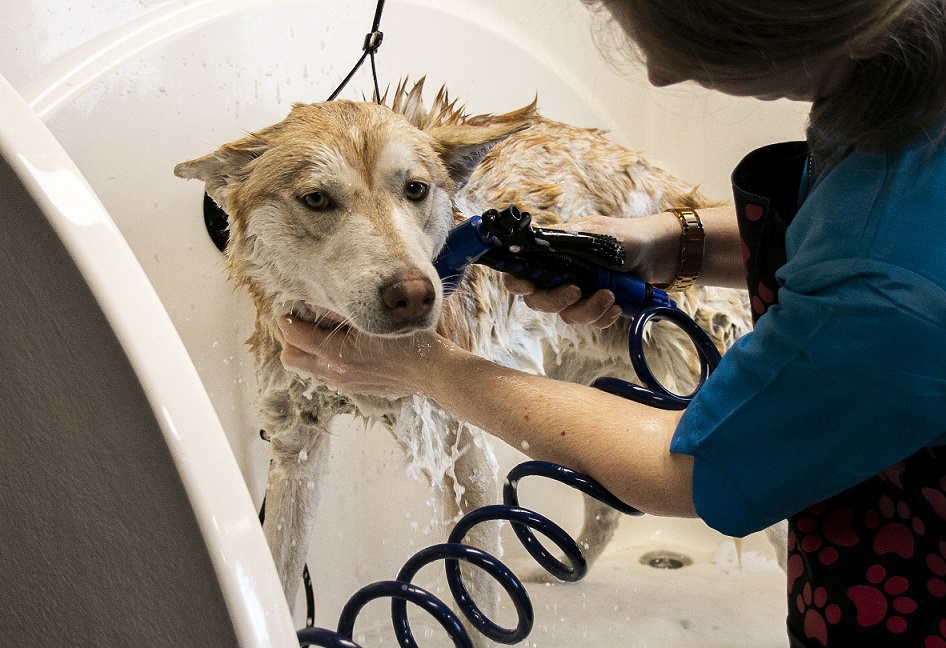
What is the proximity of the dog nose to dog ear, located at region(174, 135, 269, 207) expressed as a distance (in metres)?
0.31

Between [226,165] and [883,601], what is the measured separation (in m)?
0.95

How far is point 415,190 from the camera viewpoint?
119 centimetres

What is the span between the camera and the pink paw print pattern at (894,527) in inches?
30.0

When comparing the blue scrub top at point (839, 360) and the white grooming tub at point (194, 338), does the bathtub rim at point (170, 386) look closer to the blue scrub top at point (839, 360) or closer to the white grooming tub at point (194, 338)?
the white grooming tub at point (194, 338)

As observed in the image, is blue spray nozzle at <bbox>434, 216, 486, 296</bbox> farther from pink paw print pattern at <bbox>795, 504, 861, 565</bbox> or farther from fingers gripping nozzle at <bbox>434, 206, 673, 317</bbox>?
pink paw print pattern at <bbox>795, 504, 861, 565</bbox>

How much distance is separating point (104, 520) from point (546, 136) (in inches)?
47.0

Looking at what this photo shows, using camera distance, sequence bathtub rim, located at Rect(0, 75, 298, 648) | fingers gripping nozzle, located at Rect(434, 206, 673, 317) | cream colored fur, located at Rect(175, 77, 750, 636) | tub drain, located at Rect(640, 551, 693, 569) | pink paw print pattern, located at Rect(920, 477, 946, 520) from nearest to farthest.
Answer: bathtub rim, located at Rect(0, 75, 298, 648), pink paw print pattern, located at Rect(920, 477, 946, 520), fingers gripping nozzle, located at Rect(434, 206, 673, 317), cream colored fur, located at Rect(175, 77, 750, 636), tub drain, located at Rect(640, 551, 693, 569)

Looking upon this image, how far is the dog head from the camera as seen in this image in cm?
104

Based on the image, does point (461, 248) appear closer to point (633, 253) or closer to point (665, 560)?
point (633, 253)

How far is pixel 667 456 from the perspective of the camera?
75cm

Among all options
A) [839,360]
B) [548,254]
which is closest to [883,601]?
[839,360]

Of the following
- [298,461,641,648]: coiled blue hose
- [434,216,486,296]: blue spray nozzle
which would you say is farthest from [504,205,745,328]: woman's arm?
[298,461,641,648]: coiled blue hose

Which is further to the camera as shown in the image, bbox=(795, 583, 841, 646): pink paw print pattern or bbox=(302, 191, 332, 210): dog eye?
bbox=(302, 191, 332, 210): dog eye

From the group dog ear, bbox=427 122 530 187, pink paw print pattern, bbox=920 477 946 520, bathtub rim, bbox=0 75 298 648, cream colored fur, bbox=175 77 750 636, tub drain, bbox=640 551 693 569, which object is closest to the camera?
bathtub rim, bbox=0 75 298 648
